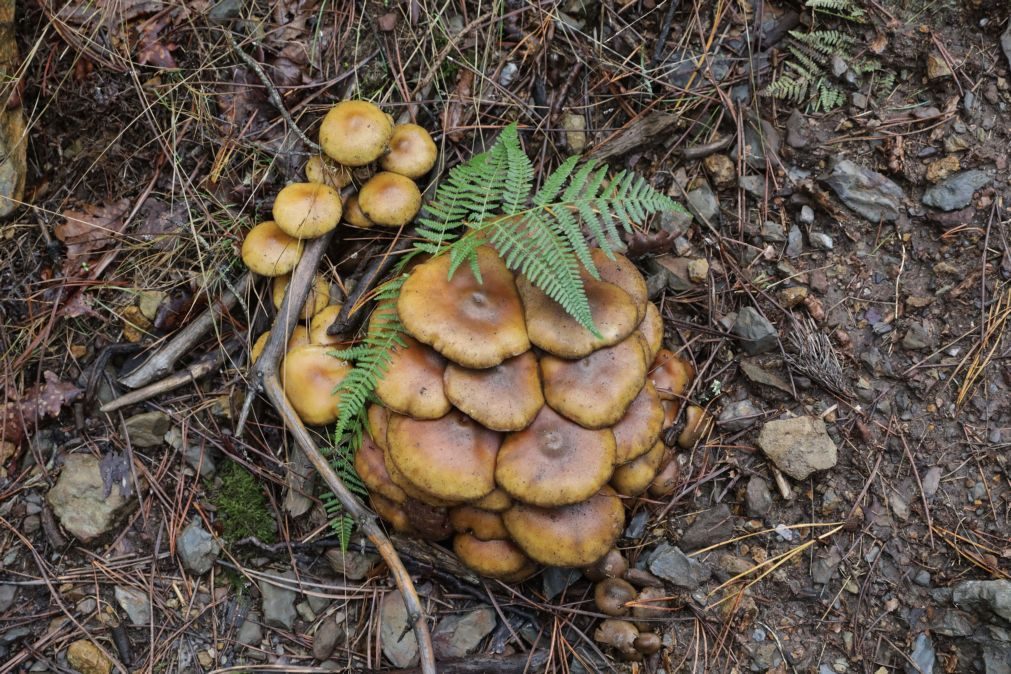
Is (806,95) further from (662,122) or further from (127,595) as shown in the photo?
(127,595)

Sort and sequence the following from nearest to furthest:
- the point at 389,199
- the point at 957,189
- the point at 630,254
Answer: the point at 389,199 → the point at 957,189 → the point at 630,254

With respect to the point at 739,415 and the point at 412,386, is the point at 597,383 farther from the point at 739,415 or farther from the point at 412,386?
the point at 739,415

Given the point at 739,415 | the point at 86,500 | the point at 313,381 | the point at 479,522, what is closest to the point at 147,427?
the point at 86,500

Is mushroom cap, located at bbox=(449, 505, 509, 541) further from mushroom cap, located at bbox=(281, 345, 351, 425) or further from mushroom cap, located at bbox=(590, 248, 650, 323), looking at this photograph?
mushroom cap, located at bbox=(590, 248, 650, 323)

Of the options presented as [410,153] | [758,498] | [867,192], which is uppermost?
[410,153]

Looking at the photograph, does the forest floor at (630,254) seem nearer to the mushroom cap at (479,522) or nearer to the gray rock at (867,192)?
the gray rock at (867,192)

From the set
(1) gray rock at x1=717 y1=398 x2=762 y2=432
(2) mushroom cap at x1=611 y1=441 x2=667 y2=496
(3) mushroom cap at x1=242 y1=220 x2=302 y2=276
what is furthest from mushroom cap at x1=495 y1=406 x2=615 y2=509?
(3) mushroom cap at x1=242 y1=220 x2=302 y2=276

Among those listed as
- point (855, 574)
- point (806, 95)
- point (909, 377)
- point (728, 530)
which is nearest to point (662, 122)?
point (806, 95)
